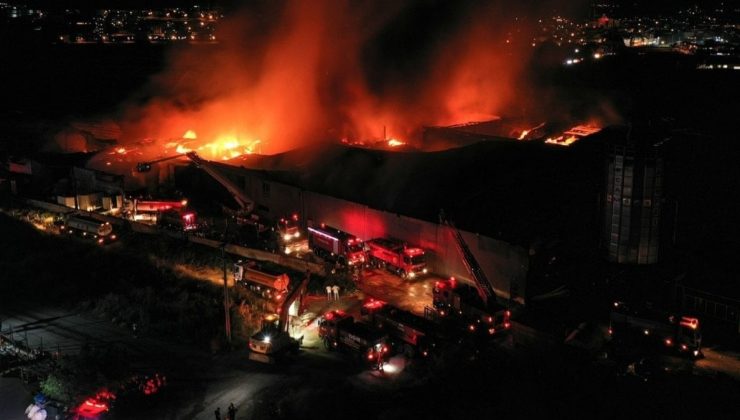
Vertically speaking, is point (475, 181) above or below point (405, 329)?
above

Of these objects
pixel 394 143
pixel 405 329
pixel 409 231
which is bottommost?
pixel 405 329

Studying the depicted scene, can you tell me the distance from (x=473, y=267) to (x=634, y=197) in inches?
175

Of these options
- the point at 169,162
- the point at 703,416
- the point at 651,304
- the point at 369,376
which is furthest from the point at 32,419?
the point at 169,162

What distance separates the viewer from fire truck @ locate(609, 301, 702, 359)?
12.8 meters

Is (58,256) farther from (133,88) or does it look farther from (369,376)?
(133,88)

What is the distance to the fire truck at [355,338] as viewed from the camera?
1310 centimetres

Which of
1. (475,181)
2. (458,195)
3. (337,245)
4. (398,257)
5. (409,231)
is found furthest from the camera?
(475,181)

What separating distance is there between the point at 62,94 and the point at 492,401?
56771 millimetres

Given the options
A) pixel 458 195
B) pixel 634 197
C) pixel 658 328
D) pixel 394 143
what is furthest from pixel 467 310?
pixel 394 143

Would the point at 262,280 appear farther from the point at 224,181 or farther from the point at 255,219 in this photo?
the point at 224,181

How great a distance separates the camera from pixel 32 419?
1143cm

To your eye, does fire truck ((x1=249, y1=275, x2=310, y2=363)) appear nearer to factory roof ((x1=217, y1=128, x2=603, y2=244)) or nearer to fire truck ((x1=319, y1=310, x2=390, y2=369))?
fire truck ((x1=319, y1=310, x2=390, y2=369))

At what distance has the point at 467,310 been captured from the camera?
48.1 feet

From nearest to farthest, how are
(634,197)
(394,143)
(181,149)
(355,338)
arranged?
1. (355,338)
2. (634,197)
3. (181,149)
4. (394,143)
